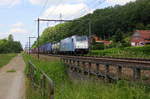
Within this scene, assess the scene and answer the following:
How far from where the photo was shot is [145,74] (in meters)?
10.5

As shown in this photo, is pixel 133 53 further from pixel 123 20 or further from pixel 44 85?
pixel 123 20

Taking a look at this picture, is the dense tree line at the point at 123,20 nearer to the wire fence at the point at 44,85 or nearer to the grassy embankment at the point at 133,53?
the grassy embankment at the point at 133,53

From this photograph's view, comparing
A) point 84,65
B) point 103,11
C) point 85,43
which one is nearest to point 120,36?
point 103,11

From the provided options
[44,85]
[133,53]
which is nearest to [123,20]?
[133,53]

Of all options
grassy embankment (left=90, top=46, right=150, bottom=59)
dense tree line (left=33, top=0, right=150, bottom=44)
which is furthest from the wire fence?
dense tree line (left=33, top=0, right=150, bottom=44)

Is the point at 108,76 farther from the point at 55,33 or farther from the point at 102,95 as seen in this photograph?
the point at 55,33

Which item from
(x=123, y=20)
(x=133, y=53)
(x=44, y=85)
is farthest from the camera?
(x=123, y=20)

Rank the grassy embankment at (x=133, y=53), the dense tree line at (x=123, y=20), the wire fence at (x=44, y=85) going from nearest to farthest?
the wire fence at (x=44, y=85), the grassy embankment at (x=133, y=53), the dense tree line at (x=123, y=20)

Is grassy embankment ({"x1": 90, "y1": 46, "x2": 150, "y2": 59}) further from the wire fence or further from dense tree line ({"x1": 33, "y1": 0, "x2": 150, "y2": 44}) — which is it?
dense tree line ({"x1": 33, "y1": 0, "x2": 150, "y2": 44})

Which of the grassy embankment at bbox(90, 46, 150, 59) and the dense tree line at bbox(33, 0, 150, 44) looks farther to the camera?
the dense tree line at bbox(33, 0, 150, 44)

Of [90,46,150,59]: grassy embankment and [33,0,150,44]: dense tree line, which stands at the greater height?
[33,0,150,44]: dense tree line

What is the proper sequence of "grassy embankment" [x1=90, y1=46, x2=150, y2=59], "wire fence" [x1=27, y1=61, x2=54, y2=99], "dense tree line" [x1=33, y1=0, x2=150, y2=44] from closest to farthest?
"wire fence" [x1=27, y1=61, x2=54, y2=99] → "grassy embankment" [x1=90, y1=46, x2=150, y2=59] → "dense tree line" [x1=33, y1=0, x2=150, y2=44]

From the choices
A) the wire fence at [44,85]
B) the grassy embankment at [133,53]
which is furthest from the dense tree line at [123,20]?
the wire fence at [44,85]

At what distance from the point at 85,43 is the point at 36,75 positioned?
27158 mm
